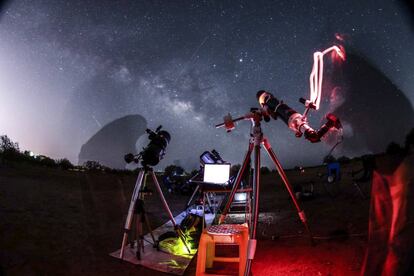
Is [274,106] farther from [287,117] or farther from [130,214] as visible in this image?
[130,214]

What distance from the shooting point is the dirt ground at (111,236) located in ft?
13.4

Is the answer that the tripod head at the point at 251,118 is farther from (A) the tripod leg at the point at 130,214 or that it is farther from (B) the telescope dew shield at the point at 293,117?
(A) the tripod leg at the point at 130,214

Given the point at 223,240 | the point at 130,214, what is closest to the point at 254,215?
the point at 223,240

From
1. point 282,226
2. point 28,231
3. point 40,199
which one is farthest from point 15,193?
point 282,226

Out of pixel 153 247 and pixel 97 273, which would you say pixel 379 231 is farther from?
pixel 153 247

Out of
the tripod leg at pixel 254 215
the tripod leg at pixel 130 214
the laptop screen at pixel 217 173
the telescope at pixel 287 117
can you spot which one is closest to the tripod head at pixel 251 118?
the telescope at pixel 287 117

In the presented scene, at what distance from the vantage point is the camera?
197 inches

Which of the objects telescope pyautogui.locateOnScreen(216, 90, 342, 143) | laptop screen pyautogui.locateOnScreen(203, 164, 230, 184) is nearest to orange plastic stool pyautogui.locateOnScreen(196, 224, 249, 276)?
telescope pyautogui.locateOnScreen(216, 90, 342, 143)

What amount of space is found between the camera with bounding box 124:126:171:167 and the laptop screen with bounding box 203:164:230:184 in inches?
49.1

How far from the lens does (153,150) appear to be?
5.05 m

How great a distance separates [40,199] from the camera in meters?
8.85

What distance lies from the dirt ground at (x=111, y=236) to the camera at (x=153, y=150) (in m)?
1.61

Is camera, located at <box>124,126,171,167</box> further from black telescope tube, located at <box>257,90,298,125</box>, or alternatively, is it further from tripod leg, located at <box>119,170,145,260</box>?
black telescope tube, located at <box>257,90,298,125</box>

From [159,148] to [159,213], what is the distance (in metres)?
4.37
